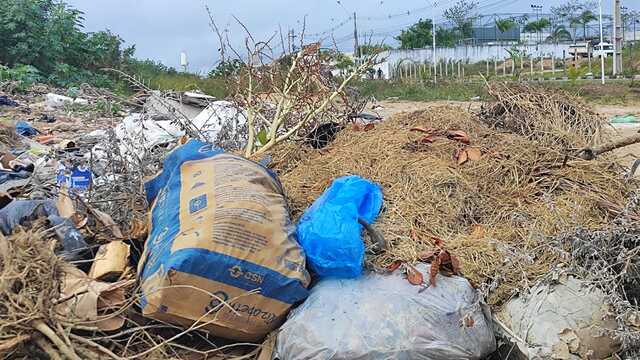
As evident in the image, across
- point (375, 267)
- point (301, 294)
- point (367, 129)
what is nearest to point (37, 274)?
point (301, 294)

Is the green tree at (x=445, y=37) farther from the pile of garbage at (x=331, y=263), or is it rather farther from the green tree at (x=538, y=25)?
the pile of garbage at (x=331, y=263)

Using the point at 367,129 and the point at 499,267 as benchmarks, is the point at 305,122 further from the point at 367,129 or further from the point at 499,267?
the point at 499,267

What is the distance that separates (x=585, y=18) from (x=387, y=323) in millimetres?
42827

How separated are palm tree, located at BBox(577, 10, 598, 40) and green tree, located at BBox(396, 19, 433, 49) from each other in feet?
30.6

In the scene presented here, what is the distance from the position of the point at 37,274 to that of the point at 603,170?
2.88 m

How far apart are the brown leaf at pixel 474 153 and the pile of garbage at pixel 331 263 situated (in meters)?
0.04

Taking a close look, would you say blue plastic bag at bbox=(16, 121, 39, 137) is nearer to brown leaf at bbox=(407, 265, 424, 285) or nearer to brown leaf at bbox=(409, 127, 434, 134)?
brown leaf at bbox=(409, 127, 434, 134)

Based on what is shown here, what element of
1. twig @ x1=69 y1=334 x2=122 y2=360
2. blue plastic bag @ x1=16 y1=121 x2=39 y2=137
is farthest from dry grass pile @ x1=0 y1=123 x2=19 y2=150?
twig @ x1=69 y1=334 x2=122 y2=360

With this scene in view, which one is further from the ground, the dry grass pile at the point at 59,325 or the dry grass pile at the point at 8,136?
the dry grass pile at the point at 8,136

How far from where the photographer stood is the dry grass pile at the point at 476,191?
3020mm

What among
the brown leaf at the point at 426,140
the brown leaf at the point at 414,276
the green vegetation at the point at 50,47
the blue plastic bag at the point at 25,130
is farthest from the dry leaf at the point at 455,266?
the green vegetation at the point at 50,47

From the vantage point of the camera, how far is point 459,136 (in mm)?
4043

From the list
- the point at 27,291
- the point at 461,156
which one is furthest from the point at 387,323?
the point at 461,156

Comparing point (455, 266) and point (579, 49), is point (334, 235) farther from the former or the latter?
point (579, 49)
